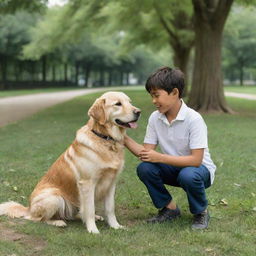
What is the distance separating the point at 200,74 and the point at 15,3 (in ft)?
28.8

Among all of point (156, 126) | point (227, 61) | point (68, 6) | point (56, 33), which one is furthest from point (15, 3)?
point (227, 61)

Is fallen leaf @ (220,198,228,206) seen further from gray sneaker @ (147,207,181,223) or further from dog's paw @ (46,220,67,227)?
dog's paw @ (46,220,67,227)

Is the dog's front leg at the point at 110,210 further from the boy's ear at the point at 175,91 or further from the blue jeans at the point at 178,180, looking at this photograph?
the boy's ear at the point at 175,91

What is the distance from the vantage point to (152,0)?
16312 mm

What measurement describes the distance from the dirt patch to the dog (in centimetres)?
38

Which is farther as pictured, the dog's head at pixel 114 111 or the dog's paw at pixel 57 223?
the dog's paw at pixel 57 223

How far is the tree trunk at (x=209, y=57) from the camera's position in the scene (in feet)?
58.4

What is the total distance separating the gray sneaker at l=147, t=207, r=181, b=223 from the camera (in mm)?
4953

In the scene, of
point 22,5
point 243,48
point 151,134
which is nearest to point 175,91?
point 151,134

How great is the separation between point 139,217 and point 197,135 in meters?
1.36

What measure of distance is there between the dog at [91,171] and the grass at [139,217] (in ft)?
0.58

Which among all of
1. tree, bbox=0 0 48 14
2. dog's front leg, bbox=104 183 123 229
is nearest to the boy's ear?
dog's front leg, bbox=104 183 123 229

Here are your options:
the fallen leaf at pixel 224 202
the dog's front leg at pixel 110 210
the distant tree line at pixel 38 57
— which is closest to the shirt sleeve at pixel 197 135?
the dog's front leg at pixel 110 210

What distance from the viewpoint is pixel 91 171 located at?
4.47 m
